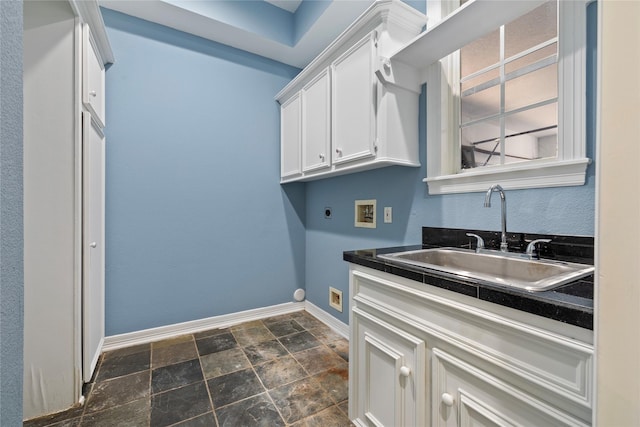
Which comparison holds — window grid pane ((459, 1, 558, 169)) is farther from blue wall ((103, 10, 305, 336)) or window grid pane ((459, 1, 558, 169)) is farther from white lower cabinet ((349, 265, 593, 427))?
blue wall ((103, 10, 305, 336))

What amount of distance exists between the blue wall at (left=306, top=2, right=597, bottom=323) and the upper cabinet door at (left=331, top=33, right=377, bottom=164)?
12.1 inches

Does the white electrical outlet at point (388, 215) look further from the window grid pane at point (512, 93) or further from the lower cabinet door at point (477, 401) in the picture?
the lower cabinet door at point (477, 401)

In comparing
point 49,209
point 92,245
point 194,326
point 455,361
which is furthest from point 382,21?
point 194,326

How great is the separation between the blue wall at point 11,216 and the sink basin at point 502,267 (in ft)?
3.58

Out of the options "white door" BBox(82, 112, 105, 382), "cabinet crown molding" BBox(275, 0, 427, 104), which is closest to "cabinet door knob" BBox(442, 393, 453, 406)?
"cabinet crown molding" BBox(275, 0, 427, 104)

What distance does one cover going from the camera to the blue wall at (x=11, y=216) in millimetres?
551

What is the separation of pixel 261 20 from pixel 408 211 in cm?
202

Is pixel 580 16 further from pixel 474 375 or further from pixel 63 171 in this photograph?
pixel 63 171

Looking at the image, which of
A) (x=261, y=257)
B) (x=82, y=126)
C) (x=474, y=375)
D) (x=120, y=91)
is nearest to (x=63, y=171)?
(x=82, y=126)

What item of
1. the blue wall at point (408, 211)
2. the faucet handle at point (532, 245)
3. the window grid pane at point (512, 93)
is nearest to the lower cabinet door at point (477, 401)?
the faucet handle at point (532, 245)

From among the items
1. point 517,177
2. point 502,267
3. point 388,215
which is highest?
point 517,177

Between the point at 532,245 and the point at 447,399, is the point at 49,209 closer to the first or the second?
the point at 447,399

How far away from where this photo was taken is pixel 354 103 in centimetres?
172

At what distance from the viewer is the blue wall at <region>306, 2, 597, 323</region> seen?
3.45 ft
